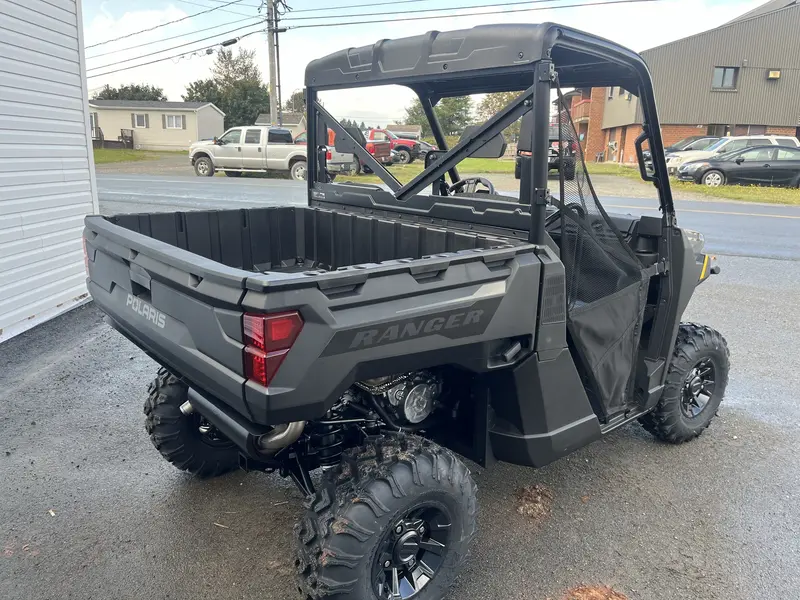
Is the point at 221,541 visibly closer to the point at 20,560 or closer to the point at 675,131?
the point at 20,560

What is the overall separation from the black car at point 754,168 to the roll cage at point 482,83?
749 inches

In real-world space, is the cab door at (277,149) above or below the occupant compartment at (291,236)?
above

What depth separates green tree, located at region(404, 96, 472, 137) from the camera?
4.12m

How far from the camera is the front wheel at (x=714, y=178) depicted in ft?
66.5

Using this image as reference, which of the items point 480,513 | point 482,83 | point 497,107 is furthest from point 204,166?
point 480,513

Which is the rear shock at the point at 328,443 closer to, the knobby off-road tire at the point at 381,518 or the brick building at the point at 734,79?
the knobby off-road tire at the point at 381,518

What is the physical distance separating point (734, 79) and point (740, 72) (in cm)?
44

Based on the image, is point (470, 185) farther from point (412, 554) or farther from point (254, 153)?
point (254, 153)

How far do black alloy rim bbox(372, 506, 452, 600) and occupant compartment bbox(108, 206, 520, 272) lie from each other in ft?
3.96

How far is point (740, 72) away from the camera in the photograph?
35219mm

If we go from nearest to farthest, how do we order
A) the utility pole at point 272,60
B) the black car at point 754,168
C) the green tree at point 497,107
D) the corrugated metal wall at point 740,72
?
the green tree at point 497,107 → the black car at point 754,168 → the utility pole at point 272,60 → the corrugated metal wall at point 740,72

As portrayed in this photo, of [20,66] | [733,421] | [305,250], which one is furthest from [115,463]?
[20,66]

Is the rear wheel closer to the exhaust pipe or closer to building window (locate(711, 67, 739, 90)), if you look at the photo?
the exhaust pipe

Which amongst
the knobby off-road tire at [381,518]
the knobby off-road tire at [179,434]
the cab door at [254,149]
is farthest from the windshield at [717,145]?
the knobby off-road tire at [381,518]
